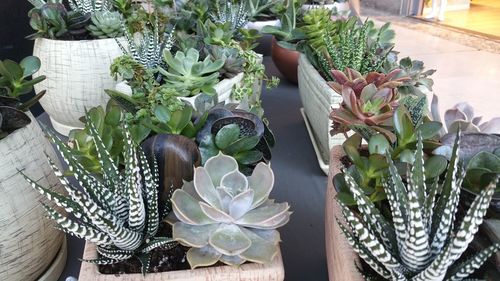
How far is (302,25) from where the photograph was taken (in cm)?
82

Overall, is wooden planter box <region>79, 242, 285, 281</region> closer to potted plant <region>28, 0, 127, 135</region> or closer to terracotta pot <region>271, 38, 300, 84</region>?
potted plant <region>28, 0, 127, 135</region>

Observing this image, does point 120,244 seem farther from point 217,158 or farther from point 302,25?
point 302,25

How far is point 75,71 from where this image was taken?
68cm

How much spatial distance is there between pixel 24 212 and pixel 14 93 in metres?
0.15

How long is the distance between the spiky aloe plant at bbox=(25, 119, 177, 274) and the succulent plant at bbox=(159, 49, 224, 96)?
0.69 ft

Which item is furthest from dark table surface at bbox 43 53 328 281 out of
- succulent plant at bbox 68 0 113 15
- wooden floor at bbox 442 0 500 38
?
wooden floor at bbox 442 0 500 38

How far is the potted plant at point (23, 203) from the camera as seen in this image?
16.3 inches

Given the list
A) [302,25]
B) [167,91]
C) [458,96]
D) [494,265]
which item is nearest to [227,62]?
[167,91]

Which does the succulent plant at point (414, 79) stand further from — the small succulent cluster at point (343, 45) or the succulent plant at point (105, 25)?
the succulent plant at point (105, 25)

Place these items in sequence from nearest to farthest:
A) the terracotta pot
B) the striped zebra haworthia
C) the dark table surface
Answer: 1. the striped zebra haworthia
2. the dark table surface
3. the terracotta pot

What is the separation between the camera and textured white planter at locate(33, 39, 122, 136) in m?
0.68

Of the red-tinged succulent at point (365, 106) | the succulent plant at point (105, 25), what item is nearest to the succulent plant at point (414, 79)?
the red-tinged succulent at point (365, 106)

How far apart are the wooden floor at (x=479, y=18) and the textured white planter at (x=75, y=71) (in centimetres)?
289

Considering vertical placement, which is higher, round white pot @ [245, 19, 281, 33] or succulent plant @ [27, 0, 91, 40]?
succulent plant @ [27, 0, 91, 40]
